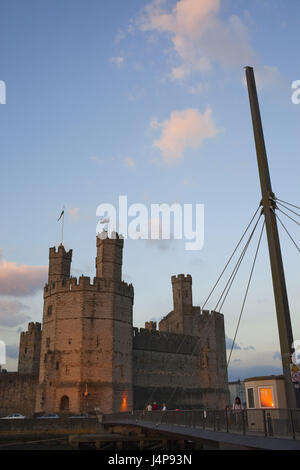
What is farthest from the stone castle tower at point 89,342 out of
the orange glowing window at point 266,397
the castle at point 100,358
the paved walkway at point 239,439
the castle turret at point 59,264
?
the orange glowing window at point 266,397

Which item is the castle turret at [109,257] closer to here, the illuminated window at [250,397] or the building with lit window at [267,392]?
the illuminated window at [250,397]

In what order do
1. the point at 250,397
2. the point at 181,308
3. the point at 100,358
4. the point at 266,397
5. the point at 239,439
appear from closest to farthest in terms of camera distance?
the point at 239,439, the point at 266,397, the point at 250,397, the point at 100,358, the point at 181,308

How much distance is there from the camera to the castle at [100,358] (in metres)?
39.6

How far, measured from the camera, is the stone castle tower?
3928 centimetres

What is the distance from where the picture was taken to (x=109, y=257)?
45.2 m

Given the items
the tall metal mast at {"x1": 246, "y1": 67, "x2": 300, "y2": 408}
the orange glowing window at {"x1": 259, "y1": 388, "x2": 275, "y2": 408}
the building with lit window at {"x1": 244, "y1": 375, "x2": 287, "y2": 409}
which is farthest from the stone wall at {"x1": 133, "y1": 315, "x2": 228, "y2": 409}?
the tall metal mast at {"x1": 246, "y1": 67, "x2": 300, "y2": 408}

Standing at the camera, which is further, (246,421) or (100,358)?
(100,358)

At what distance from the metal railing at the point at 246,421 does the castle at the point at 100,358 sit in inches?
592

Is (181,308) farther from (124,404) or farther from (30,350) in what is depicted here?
(124,404)

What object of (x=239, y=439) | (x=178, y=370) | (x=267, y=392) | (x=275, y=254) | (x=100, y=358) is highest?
(x=275, y=254)

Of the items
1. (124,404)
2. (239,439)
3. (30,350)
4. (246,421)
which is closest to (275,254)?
(246,421)

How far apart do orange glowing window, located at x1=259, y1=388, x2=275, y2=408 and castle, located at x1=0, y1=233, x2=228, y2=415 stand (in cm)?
1892

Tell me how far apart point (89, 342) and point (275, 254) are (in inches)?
1177

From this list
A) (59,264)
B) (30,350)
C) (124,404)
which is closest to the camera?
(124,404)
